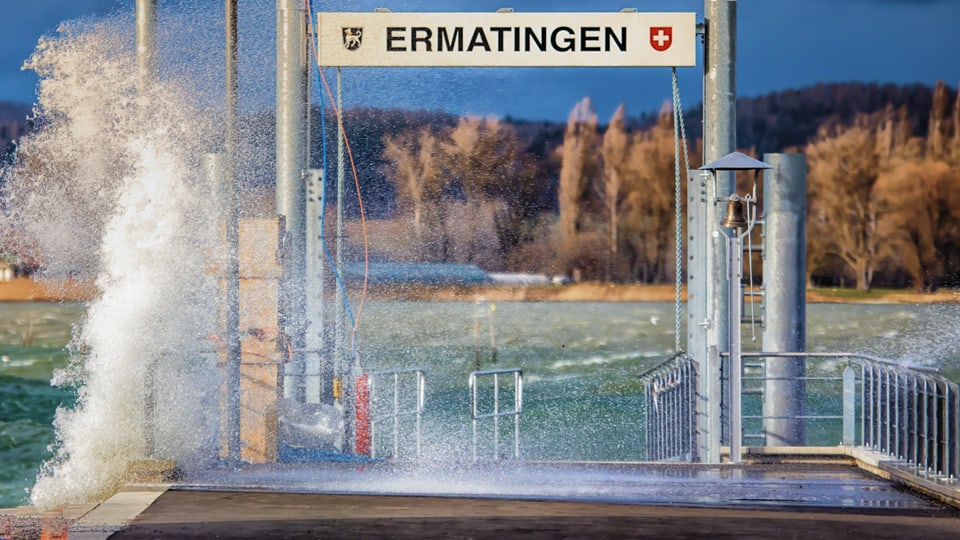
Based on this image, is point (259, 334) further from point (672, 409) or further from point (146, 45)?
point (672, 409)

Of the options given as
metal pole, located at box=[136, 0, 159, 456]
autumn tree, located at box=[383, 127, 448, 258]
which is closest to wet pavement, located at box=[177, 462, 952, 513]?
metal pole, located at box=[136, 0, 159, 456]

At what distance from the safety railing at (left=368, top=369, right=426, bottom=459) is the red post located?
0.06 meters

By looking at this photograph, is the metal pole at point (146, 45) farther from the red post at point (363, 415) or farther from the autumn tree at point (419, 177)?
the autumn tree at point (419, 177)

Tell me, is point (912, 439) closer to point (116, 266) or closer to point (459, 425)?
point (116, 266)

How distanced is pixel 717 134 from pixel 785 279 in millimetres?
1610

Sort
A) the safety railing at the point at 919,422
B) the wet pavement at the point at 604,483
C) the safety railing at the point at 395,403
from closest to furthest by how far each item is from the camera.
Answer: the wet pavement at the point at 604,483 → the safety railing at the point at 919,422 → the safety railing at the point at 395,403

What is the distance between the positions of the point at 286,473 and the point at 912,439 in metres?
5.31

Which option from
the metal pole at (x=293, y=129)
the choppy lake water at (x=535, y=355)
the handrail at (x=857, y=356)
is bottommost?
the choppy lake water at (x=535, y=355)

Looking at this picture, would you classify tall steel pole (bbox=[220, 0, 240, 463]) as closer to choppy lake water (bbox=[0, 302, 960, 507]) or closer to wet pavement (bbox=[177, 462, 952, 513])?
wet pavement (bbox=[177, 462, 952, 513])

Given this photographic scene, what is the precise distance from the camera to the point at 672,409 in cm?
1505

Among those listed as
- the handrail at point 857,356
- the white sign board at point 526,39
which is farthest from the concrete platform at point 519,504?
the white sign board at point 526,39

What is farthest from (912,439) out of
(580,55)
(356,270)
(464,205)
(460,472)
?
(464,205)

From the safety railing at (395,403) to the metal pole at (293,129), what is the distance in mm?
1100

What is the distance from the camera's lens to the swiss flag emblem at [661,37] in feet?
50.3
